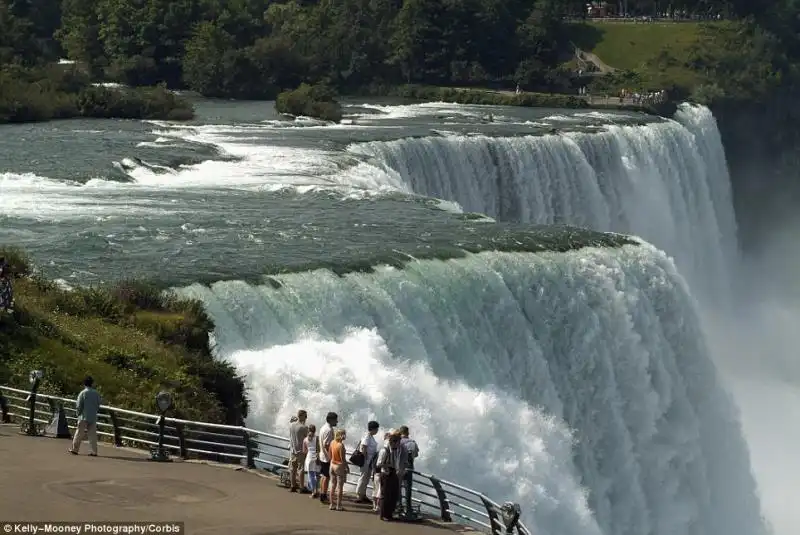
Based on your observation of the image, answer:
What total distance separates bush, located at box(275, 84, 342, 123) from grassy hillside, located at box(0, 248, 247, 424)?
39.8m

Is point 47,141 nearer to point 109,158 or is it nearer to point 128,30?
point 109,158

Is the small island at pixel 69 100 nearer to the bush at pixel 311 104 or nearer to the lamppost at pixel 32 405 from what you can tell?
the bush at pixel 311 104

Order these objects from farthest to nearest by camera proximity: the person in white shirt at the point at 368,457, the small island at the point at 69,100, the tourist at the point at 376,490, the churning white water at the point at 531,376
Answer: the small island at the point at 69,100 → the churning white water at the point at 531,376 → the person in white shirt at the point at 368,457 → the tourist at the point at 376,490

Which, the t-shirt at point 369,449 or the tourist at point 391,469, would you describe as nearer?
the tourist at point 391,469

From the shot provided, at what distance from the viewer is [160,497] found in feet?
57.6

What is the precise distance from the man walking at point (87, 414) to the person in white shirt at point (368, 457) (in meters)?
3.54

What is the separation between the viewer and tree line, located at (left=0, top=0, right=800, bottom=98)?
285 feet

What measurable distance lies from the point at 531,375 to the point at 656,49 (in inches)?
2977

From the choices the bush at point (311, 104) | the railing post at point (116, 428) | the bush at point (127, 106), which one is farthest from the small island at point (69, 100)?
the railing post at point (116, 428)

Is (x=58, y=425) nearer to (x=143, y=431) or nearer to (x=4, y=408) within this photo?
(x=4, y=408)

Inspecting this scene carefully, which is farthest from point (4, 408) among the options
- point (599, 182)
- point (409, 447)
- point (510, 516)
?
point (599, 182)

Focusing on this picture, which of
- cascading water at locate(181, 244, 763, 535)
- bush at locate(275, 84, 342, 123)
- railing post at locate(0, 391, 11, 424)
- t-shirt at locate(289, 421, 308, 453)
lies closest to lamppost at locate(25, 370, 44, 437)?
railing post at locate(0, 391, 11, 424)

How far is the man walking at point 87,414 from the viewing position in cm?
1894

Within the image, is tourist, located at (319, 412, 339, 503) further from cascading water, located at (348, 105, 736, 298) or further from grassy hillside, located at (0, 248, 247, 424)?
cascading water, located at (348, 105, 736, 298)
